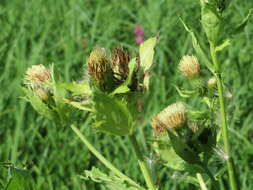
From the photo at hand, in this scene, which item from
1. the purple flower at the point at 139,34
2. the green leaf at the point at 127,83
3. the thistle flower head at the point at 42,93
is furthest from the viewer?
the purple flower at the point at 139,34

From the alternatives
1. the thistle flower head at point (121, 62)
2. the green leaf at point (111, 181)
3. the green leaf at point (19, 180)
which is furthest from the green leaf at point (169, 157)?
the green leaf at point (19, 180)

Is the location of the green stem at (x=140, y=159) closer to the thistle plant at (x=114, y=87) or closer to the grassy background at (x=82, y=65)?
the thistle plant at (x=114, y=87)

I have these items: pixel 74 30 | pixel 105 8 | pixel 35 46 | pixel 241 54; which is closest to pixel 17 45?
pixel 35 46

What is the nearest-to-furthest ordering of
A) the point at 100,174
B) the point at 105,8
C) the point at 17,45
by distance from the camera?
the point at 100,174, the point at 17,45, the point at 105,8

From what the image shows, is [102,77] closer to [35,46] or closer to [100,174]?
[100,174]

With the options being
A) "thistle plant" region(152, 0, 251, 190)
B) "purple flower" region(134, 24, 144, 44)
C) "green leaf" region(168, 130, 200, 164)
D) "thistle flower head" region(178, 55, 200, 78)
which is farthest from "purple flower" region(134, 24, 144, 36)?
"green leaf" region(168, 130, 200, 164)

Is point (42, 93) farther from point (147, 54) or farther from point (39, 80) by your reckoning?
point (147, 54)

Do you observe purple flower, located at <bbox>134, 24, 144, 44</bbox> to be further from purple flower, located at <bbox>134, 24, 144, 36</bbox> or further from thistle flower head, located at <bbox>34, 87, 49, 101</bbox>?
thistle flower head, located at <bbox>34, 87, 49, 101</bbox>
